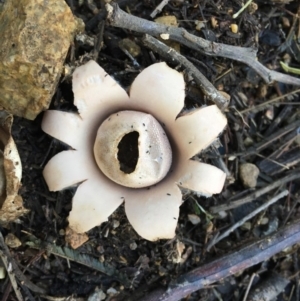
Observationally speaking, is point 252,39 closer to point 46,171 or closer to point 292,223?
point 292,223

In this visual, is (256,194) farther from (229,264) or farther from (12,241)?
(12,241)

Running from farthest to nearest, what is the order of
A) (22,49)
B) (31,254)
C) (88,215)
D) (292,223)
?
(292,223) → (31,254) → (88,215) → (22,49)

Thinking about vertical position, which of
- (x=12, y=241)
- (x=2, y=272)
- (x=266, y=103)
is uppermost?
(x=266, y=103)

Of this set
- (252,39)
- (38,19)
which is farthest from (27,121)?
(252,39)

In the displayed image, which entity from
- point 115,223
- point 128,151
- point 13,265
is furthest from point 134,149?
point 13,265

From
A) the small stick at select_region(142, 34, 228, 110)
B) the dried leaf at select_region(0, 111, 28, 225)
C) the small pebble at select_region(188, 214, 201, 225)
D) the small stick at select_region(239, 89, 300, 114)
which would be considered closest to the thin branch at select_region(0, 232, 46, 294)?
the dried leaf at select_region(0, 111, 28, 225)

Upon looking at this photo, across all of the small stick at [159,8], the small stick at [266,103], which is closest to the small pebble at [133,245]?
the small stick at [266,103]
